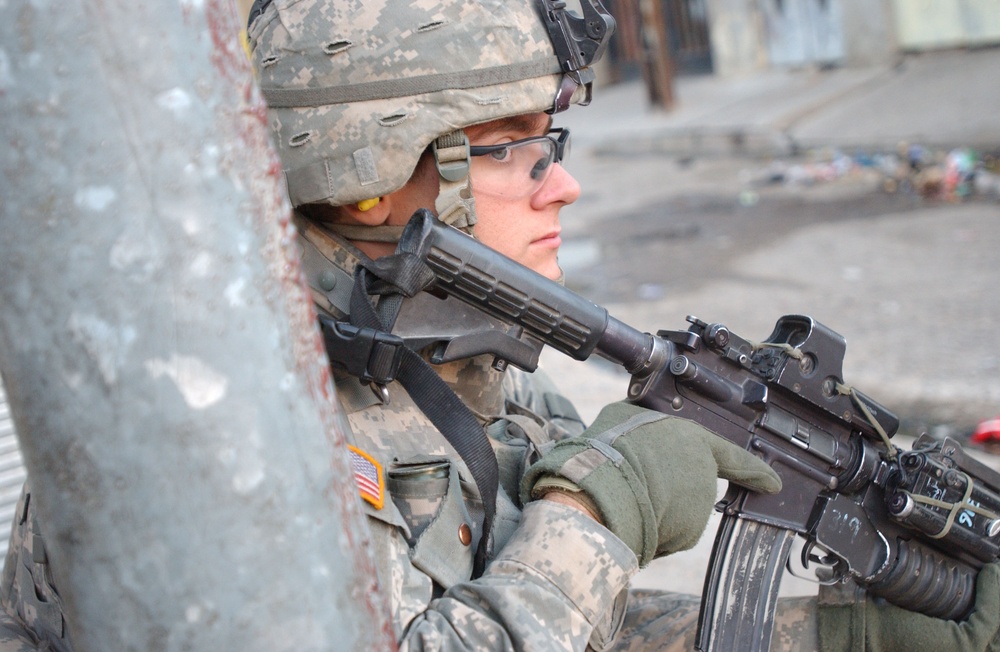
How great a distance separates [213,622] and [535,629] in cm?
87

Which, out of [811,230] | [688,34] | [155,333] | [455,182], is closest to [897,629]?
[455,182]

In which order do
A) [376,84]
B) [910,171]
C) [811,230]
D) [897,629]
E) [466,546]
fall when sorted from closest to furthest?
1. [466,546]
2. [376,84]
3. [897,629]
4. [811,230]
5. [910,171]

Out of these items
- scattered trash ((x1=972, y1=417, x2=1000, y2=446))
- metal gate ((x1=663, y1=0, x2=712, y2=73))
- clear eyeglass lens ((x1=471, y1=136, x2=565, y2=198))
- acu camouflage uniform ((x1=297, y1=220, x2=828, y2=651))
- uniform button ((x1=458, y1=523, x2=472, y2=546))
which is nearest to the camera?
acu camouflage uniform ((x1=297, y1=220, x2=828, y2=651))

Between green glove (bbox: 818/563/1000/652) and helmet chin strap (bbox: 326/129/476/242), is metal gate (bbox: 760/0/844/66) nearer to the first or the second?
green glove (bbox: 818/563/1000/652)

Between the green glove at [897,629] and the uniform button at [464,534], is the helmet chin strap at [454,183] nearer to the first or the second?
the uniform button at [464,534]

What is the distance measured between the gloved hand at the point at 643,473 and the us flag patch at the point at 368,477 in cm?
29

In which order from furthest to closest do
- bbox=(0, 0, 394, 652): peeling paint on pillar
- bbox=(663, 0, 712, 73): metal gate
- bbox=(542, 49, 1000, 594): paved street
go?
bbox=(663, 0, 712, 73): metal gate, bbox=(542, 49, 1000, 594): paved street, bbox=(0, 0, 394, 652): peeling paint on pillar

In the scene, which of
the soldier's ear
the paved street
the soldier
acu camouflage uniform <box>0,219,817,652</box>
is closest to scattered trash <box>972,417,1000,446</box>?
the soldier

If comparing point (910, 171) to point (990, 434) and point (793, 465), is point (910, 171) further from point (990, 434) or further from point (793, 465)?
point (793, 465)

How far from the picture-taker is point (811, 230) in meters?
7.65

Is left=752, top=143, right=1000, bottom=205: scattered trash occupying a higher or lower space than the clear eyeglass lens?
lower

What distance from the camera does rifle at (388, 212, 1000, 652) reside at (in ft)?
6.32

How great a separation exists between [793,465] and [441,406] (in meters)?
0.77

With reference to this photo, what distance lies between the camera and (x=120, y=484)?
708 millimetres
